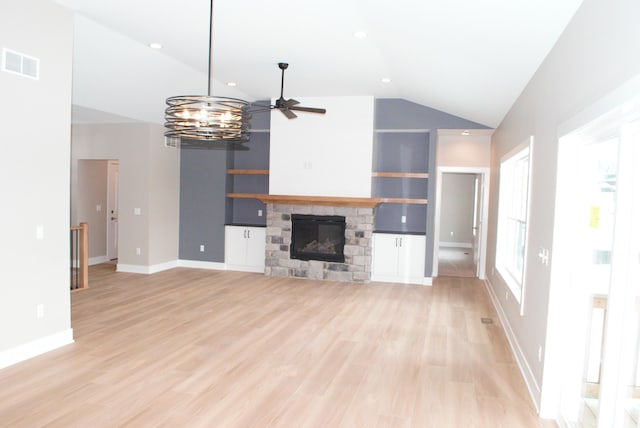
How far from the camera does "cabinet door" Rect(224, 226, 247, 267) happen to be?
8.80 metres

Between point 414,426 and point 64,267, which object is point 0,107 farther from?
point 414,426

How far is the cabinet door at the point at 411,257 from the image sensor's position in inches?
315

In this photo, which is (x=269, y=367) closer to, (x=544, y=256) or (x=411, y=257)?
(x=544, y=256)

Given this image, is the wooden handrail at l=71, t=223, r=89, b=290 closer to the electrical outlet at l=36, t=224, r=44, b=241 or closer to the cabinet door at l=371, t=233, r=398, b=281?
the electrical outlet at l=36, t=224, r=44, b=241

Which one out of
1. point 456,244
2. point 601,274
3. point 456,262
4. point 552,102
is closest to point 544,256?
point 601,274

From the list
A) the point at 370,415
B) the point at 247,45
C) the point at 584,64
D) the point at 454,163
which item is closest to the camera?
the point at 584,64

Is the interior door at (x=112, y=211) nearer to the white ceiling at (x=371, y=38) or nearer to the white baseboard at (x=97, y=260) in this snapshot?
the white baseboard at (x=97, y=260)

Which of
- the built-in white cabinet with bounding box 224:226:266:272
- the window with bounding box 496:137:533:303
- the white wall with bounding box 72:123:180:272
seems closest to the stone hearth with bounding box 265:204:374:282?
the built-in white cabinet with bounding box 224:226:266:272

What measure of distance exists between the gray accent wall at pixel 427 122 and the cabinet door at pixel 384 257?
553mm

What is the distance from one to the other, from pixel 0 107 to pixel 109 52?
6.73 ft

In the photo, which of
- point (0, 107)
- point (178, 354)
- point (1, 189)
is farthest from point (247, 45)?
point (178, 354)

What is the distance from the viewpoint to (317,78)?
672 cm

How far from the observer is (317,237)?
829 cm

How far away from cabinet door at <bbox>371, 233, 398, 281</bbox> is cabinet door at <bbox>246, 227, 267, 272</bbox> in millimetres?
2060
